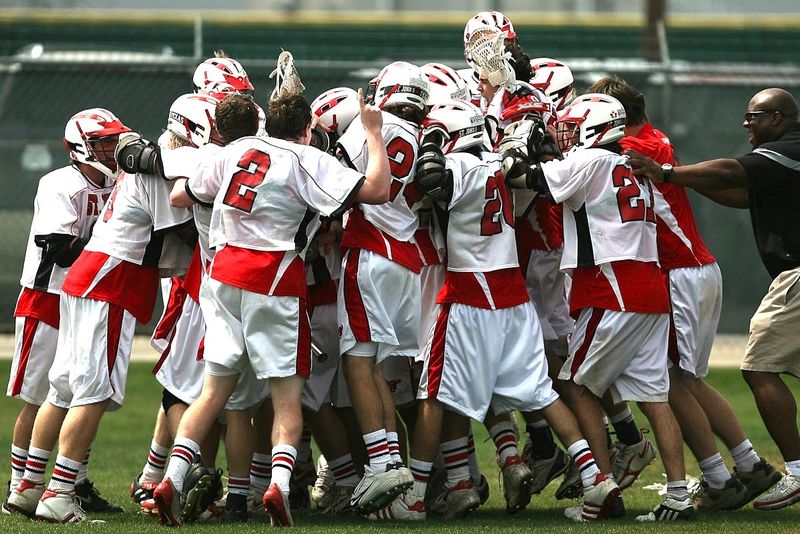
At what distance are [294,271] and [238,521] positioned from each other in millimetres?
1320

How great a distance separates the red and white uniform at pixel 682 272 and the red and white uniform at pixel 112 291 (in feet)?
8.66

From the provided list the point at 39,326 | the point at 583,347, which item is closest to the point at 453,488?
the point at 583,347

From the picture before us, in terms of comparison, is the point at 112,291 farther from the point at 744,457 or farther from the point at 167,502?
the point at 744,457

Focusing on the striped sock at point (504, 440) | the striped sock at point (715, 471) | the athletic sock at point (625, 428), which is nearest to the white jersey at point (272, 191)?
the striped sock at point (504, 440)

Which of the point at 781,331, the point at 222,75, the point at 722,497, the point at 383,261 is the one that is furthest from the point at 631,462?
the point at 222,75

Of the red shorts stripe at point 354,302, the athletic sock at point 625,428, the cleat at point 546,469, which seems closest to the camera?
the red shorts stripe at point 354,302

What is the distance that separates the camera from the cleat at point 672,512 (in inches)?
270

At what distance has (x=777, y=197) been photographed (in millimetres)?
7484

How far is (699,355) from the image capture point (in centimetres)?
758

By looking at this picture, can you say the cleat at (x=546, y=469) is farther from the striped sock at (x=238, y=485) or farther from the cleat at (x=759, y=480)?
the striped sock at (x=238, y=485)

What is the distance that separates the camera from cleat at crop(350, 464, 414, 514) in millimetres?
6547

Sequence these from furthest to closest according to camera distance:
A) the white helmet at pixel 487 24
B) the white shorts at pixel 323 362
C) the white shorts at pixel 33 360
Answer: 1. the white helmet at pixel 487 24
2. the white shorts at pixel 33 360
3. the white shorts at pixel 323 362

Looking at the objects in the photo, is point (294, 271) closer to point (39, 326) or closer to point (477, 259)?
point (477, 259)

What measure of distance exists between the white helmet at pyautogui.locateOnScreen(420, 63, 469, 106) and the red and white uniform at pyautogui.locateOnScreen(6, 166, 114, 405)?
75.6 inches
